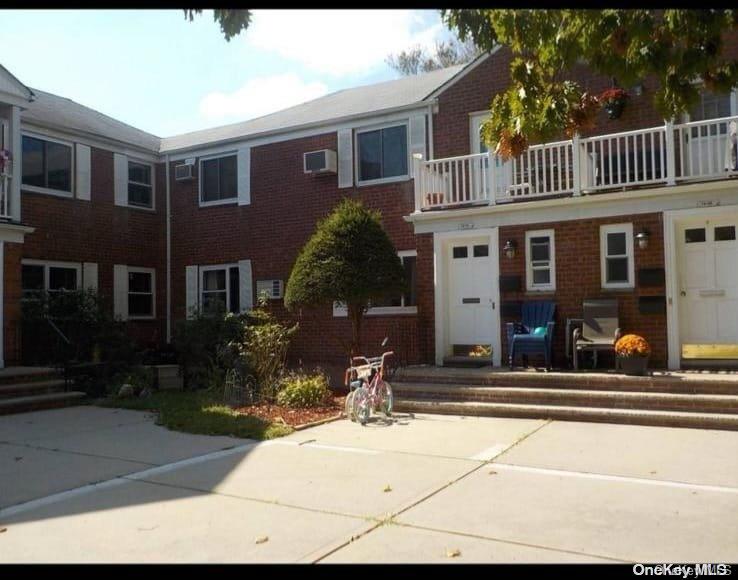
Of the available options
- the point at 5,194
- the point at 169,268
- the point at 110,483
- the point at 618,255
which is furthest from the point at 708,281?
the point at 169,268

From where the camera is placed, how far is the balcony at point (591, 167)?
10.6 m

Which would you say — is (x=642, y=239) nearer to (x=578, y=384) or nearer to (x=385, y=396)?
(x=578, y=384)

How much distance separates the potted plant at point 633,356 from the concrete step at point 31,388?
9.36m

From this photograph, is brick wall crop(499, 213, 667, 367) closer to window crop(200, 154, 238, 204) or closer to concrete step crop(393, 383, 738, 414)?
concrete step crop(393, 383, 738, 414)

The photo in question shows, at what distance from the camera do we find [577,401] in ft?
30.9

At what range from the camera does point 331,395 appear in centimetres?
1122

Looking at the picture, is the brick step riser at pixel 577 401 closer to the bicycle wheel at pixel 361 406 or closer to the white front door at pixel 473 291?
the bicycle wheel at pixel 361 406

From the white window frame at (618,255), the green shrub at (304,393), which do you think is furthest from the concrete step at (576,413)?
the white window frame at (618,255)

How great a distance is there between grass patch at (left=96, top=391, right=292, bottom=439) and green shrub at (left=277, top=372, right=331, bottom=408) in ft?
2.82

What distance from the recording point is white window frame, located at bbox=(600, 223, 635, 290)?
1088 centimetres

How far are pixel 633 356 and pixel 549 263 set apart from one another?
2518mm
